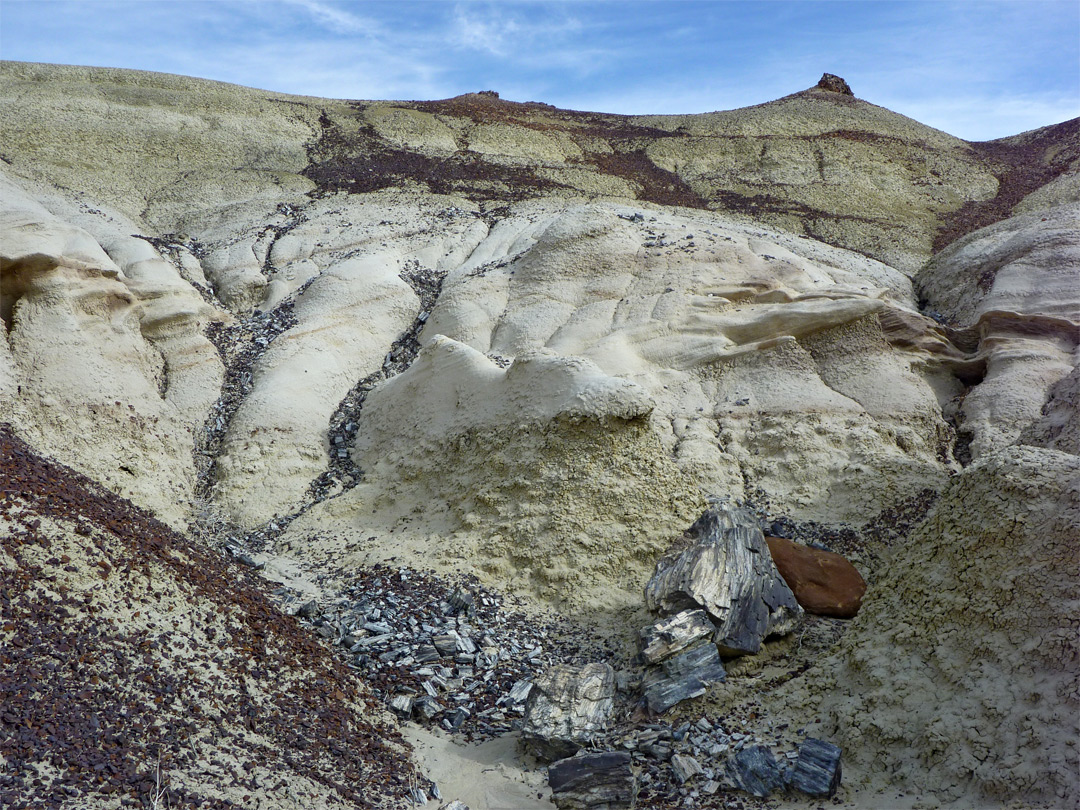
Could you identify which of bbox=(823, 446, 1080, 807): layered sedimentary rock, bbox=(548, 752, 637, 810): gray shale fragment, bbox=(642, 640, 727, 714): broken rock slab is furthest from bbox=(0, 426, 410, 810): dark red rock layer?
bbox=(823, 446, 1080, 807): layered sedimentary rock

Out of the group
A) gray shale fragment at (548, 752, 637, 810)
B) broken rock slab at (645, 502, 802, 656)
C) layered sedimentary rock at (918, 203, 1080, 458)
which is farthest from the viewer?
layered sedimentary rock at (918, 203, 1080, 458)

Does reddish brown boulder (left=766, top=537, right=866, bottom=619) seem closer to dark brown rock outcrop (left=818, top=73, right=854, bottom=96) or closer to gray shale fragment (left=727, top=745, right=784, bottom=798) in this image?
gray shale fragment (left=727, top=745, right=784, bottom=798)

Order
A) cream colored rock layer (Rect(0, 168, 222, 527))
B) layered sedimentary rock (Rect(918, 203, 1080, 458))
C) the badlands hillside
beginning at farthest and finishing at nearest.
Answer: layered sedimentary rock (Rect(918, 203, 1080, 458)) → cream colored rock layer (Rect(0, 168, 222, 527)) → the badlands hillside

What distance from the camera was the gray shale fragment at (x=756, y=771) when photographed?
6098mm

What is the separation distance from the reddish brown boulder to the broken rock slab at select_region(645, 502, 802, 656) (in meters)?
0.39

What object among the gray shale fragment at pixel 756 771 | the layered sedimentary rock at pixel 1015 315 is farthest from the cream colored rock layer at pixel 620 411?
the gray shale fragment at pixel 756 771

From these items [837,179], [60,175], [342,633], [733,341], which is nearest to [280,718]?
[342,633]

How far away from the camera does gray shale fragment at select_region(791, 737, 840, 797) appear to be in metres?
5.91

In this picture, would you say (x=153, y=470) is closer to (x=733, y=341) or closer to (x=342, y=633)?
(x=342, y=633)

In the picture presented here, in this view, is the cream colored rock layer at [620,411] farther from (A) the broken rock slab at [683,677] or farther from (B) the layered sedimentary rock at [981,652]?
(B) the layered sedimentary rock at [981,652]

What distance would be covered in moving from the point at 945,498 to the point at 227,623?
643 cm

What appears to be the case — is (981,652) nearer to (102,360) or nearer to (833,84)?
(102,360)

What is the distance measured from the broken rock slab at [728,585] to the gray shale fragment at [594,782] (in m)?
1.83

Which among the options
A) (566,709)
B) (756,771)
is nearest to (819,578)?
(756,771)
